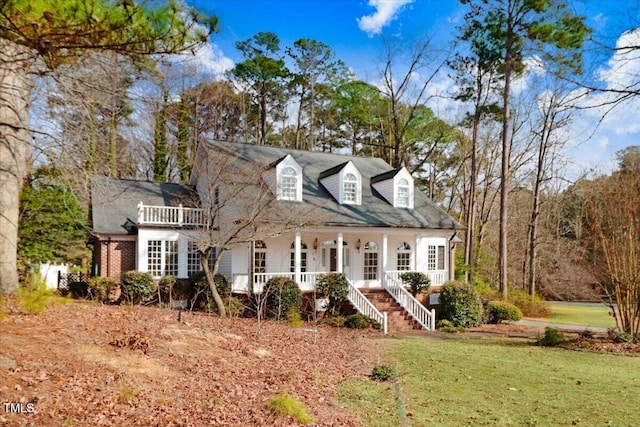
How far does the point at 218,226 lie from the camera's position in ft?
63.4

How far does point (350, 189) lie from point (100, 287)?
11800 mm

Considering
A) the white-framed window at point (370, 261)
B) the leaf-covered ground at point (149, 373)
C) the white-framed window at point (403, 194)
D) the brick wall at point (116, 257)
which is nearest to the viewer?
the leaf-covered ground at point (149, 373)

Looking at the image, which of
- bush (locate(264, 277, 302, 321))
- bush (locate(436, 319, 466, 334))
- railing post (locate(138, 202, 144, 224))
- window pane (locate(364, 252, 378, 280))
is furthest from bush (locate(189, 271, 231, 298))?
bush (locate(436, 319, 466, 334))

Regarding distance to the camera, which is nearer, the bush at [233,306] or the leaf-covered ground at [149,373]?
the leaf-covered ground at [149,373]

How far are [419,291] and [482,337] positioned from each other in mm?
4435

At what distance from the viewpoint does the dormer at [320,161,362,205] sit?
22.5m

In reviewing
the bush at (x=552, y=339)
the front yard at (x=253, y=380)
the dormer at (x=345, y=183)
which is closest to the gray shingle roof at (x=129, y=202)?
the dormer at (x=345, y=183)

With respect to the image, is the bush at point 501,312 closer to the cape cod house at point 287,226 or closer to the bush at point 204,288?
the cape cod house at point 287,226

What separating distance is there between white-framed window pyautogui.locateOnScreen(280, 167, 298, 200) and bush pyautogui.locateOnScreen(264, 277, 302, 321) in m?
4.59

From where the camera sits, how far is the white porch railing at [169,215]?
2002 centimetres

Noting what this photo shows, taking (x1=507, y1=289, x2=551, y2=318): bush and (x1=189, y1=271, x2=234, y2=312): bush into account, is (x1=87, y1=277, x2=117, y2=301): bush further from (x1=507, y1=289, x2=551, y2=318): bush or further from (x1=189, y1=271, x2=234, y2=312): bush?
(x1=507, y1=289, x2=551, y2=318): bush

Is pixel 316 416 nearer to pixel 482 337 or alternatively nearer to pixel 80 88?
pixel 80 88

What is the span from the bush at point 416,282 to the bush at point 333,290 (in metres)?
3.51

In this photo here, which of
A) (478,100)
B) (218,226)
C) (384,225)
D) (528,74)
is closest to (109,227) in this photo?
(218,226)
